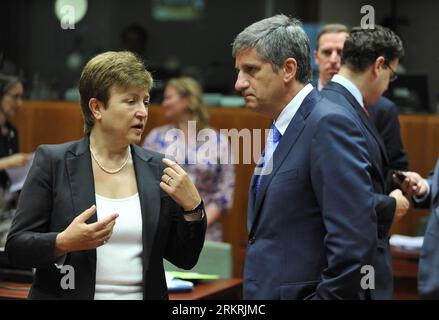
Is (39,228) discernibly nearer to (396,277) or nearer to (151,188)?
(151,188)

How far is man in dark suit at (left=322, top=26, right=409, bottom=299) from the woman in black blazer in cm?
70

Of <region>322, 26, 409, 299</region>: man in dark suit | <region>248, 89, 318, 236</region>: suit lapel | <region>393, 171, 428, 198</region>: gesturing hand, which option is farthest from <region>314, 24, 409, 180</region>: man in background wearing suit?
<region>248, 89, 318, 236</region>: suit lapel

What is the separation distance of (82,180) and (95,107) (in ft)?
0.80

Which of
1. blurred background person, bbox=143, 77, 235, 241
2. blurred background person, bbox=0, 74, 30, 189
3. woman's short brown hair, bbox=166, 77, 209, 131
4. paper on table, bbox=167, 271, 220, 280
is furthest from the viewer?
woman's short brown hair, bbox=166, 77, 209, 131

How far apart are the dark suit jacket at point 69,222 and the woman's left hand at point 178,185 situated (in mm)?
101

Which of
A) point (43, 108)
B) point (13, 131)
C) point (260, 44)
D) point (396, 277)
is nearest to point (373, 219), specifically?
point (260, 44)

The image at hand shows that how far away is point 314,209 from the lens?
2.27 meters

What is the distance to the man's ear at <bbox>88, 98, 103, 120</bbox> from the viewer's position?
250 centimetres

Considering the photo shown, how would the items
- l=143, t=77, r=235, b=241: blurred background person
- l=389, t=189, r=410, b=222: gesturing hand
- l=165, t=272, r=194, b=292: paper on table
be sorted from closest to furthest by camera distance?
1. l=389, t=189, r=410, b=222: gesturing hand
2. l=165, t=272, r=194, b=292: paper on table
3. l=143, t=77, r=235, b=241: blurred background person

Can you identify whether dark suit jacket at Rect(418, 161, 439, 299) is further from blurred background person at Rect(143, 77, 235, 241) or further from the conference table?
blurred background person at Rect(143, 77, 235, 241)

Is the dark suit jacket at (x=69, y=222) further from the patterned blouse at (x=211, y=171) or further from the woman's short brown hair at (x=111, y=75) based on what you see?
the patterned blouse at (x=211, y=171)

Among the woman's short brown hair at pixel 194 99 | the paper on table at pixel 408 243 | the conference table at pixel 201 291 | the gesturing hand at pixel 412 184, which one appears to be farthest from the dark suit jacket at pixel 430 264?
the woman's short brown hair at pixel 194 99
